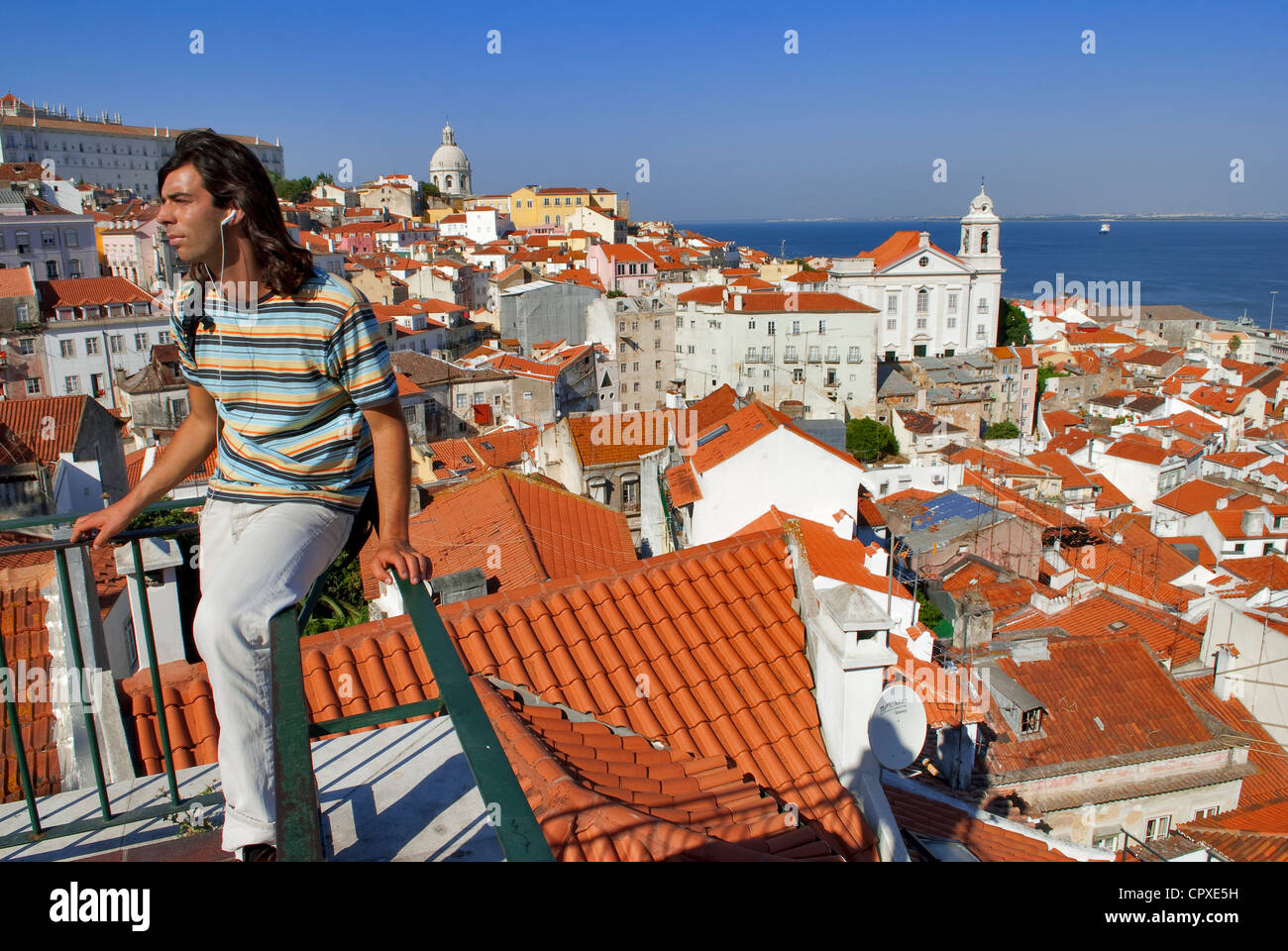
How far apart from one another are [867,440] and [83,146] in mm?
81833

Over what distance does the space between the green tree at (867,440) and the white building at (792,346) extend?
3.27 meters

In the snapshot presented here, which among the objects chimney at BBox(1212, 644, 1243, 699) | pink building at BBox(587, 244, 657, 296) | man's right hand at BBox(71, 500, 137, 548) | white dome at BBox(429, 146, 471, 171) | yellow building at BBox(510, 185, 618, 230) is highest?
white dome at BBox(429, 146, 471, 171)

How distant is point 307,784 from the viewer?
5.46 ft

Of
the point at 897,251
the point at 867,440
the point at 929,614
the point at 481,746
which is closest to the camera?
the point at 481,746

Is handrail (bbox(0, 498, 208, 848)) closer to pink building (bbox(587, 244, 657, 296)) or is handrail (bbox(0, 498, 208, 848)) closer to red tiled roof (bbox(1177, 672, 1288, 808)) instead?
red tiled roof (bbox(1177, 672, 1288, 808))

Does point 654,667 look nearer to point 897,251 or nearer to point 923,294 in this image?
point 923,294

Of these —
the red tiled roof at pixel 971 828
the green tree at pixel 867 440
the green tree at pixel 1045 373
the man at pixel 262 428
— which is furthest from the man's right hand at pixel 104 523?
the green tree at pixel 1045 373

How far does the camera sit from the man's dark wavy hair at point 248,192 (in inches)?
88.7

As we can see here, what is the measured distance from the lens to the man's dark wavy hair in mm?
2252

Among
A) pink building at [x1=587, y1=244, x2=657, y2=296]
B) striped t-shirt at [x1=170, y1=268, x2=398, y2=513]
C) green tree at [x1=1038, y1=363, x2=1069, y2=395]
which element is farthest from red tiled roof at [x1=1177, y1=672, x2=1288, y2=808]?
pink building at [x1=587, y1=244, x2=657, y2=296]

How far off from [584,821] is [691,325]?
41.9 metres

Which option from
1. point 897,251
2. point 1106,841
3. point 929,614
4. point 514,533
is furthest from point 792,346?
point 1106,841
